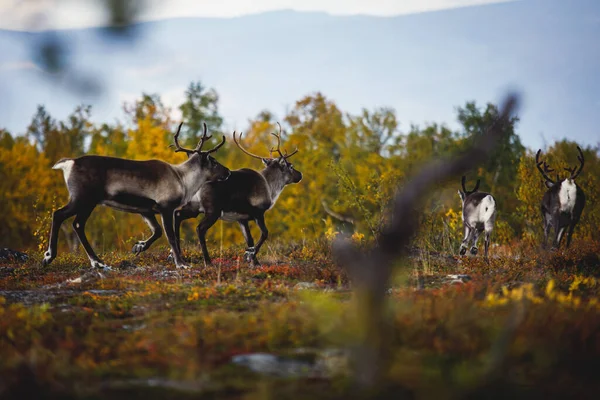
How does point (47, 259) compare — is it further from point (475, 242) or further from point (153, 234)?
point (475, 242)

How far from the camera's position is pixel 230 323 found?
627 centimetres

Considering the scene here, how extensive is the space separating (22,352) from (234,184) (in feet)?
26.7

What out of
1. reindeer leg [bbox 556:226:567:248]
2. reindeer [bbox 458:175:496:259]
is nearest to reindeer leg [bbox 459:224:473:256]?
reindeer [bbox 458:175:496:259]

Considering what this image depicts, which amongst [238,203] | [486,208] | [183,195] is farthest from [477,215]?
[183,195]

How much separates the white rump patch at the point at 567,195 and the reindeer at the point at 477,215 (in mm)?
1570

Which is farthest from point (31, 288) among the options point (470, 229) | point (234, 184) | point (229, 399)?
point (470, 229)

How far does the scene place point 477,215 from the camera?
15.9 m

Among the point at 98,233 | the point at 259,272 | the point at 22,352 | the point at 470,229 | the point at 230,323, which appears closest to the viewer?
the point at 22,352

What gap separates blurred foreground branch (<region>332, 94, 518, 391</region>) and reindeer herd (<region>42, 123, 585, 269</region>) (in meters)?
8.54

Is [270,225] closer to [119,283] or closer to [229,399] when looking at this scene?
[119,283]

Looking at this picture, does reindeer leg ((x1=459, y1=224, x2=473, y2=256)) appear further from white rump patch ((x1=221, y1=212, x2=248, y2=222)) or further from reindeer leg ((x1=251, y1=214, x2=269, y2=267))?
white rump patch ((x1=221, y1=212, x2=248, y2=222))

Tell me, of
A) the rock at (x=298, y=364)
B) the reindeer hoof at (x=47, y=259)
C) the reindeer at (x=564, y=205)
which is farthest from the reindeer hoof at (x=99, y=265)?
the reindeer at (x=564, y=205)

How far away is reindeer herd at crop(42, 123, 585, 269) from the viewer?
11.9 m

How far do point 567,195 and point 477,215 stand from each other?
6.99 feet
